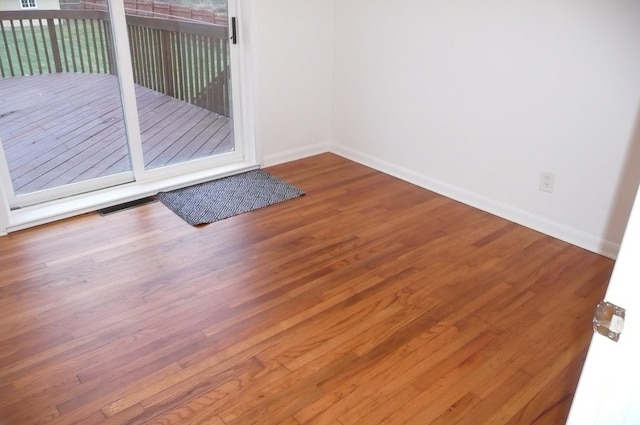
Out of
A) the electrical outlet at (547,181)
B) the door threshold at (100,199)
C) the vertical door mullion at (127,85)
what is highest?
the vertical door mullion at (127,85)

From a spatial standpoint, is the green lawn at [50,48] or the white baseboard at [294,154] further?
the white baseboard at [294,154]

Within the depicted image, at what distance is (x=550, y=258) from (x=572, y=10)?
52.2 inches

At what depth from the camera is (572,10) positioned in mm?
2617

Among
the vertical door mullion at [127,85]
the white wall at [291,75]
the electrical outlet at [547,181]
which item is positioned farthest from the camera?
the white wall at [291,75]

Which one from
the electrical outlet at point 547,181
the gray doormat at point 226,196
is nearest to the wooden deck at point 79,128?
the gray doormat at point 226,196

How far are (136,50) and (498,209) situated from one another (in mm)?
2577

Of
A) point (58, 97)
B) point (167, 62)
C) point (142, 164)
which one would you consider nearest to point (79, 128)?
point (58, 97)

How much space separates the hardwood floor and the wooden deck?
48 cm

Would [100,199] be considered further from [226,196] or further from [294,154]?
[294,154]

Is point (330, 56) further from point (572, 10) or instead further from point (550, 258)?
point (550, 258)

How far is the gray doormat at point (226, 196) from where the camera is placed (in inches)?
126

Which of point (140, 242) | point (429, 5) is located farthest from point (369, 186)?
point (140, 242)

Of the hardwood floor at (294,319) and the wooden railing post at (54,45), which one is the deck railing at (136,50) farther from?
the hardwood floor at (294,319)

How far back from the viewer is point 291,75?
12.9 feet
